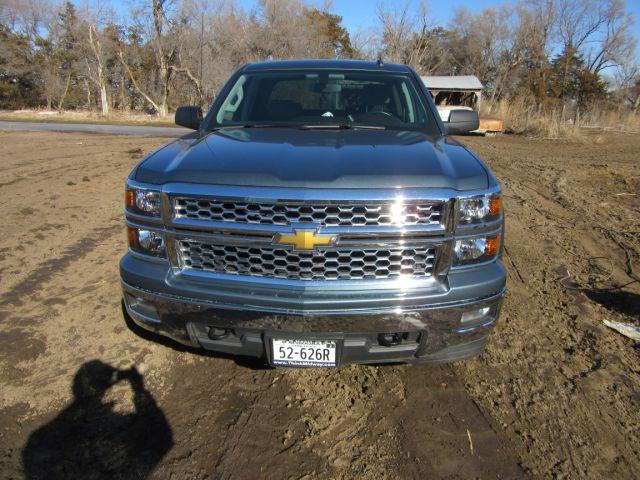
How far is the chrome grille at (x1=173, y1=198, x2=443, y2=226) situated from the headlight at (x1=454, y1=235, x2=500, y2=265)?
0.61 ft

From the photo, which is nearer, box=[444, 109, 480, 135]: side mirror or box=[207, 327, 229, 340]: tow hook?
box=[207, 327, 229, 340]: tow hook

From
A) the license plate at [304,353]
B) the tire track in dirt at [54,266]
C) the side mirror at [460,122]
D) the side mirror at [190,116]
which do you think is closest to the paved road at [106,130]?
the tire track in dirt at [54,266]

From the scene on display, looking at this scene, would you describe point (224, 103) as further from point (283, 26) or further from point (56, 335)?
point (283, 26)

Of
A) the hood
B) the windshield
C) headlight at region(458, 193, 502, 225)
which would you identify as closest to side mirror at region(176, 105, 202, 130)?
the windshield

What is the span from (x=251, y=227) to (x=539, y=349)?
2.09 meters

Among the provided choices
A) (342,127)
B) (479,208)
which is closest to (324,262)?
(479,208)

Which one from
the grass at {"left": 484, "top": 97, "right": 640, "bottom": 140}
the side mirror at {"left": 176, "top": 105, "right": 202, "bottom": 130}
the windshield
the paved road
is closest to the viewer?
the windshield

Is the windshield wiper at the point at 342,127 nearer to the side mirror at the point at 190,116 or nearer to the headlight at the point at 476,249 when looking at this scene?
the side mirror at the point at 190,116

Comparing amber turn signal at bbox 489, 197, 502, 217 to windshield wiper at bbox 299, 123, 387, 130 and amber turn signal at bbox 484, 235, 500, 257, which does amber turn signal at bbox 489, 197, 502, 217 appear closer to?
amber turn signal at bbox 484, 235, 500, 257

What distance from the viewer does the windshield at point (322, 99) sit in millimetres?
3596

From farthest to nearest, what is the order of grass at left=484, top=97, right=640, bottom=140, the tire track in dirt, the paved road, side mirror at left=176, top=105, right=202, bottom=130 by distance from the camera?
grass at left=484, top=97, right=640, bottom=140, the paved road, side mirror at left=176, top=105, right=202, bottom=130, the tire track in dirt

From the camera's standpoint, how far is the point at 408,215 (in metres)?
2.27

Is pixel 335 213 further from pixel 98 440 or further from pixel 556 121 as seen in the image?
pixel 556 121

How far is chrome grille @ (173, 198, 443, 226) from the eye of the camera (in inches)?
88.0
